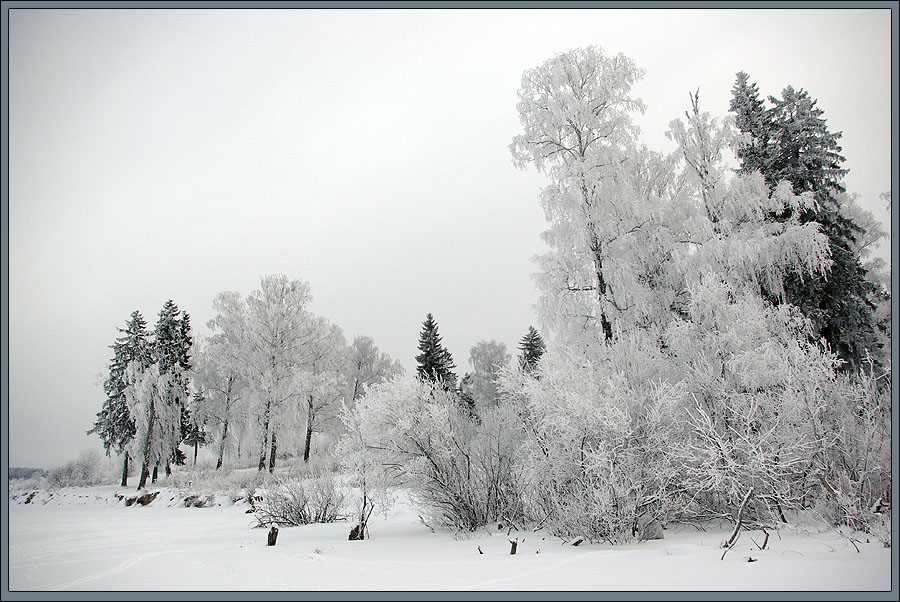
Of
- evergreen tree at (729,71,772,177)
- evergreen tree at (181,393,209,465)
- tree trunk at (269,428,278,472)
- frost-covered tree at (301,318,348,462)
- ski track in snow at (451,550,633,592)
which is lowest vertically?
ski track in snow at (451,550,633,592)

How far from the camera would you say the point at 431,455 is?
927cm

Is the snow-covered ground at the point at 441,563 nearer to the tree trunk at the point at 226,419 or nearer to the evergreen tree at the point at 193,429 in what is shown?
the tree trunk at the point at 226,419

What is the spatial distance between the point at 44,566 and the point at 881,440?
12162 millimetres

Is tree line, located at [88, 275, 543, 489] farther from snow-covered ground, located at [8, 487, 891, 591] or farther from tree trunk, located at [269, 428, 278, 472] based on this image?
snow-covered ground, located at [8, 487, 891, 591]

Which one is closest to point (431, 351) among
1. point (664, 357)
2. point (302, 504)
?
point (302, 504)

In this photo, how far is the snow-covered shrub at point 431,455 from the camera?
30.1 feet

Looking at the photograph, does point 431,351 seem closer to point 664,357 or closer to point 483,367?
point 483,367

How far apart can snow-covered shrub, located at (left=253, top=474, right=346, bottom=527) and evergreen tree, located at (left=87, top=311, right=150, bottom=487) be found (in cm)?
1740

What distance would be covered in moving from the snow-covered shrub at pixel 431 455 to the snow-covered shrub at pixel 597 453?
1.14 metres

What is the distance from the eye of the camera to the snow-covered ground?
495 cm

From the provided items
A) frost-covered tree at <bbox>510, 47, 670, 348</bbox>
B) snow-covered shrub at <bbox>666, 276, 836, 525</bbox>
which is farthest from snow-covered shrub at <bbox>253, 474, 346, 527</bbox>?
snow-covered shrub at <bbox>666, 276, 836, 525</bbox>

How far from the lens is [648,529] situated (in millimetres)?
7297

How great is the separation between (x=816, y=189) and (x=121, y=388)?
3102cm

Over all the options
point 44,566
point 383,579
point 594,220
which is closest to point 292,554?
point 383,579
